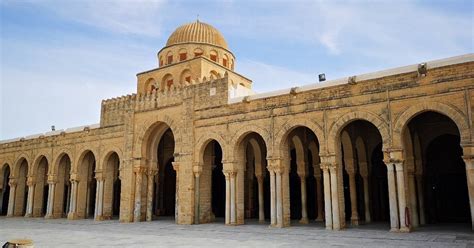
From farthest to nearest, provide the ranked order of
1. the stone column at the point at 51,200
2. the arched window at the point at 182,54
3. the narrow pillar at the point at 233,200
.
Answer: the arched window at the point at 182,54 < the stone column at the point at 51,200 < the narrow pillar at the point at 233,200

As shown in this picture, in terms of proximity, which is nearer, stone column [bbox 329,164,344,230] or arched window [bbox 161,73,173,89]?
stone column [bbox 329,164,344,230]

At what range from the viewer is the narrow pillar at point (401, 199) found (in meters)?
11.5

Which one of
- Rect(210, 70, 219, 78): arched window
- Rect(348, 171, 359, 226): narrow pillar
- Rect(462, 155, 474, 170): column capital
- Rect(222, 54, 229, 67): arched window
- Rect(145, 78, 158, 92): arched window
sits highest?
Rect(222, 54, 229, 67): arched window

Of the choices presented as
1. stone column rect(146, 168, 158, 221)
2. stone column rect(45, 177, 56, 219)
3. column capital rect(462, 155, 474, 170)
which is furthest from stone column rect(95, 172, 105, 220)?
column capital rect(462, 155, 474, 170)

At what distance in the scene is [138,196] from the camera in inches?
728

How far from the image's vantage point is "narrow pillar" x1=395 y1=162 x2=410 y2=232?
37.8ft

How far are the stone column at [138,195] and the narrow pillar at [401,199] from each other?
1168cm

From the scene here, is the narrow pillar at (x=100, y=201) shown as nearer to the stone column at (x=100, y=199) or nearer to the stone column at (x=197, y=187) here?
the stone column at (x=100, y=199)

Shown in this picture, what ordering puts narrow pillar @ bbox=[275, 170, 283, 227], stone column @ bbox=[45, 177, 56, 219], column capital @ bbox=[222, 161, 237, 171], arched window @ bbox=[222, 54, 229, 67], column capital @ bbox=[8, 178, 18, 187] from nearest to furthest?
narrow pillar @ bbox=[275, 170, 283, 227] < column capital @ bbox=[222, 161, 237, 171] < stone column @ bbox=[45, 177, 56, 219] < arched window @ bbox=[222, 54, 229, 67] < column capital @ bbox=[8, 178, 18, 187]

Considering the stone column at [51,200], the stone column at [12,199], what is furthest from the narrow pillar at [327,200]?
the stone column at [12,199]

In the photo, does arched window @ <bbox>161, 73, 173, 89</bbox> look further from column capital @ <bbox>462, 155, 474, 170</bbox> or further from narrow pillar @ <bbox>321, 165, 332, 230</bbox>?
column capital @ <bbox>462, 155, 474, 170</bbox>

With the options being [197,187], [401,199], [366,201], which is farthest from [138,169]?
[401,199]

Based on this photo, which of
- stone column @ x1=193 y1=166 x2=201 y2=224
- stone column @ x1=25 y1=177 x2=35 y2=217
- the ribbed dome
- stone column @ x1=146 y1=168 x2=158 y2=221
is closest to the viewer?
stone column @ x1=193 y1=166 x2=201 y2=224

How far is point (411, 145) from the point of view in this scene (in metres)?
14.5
